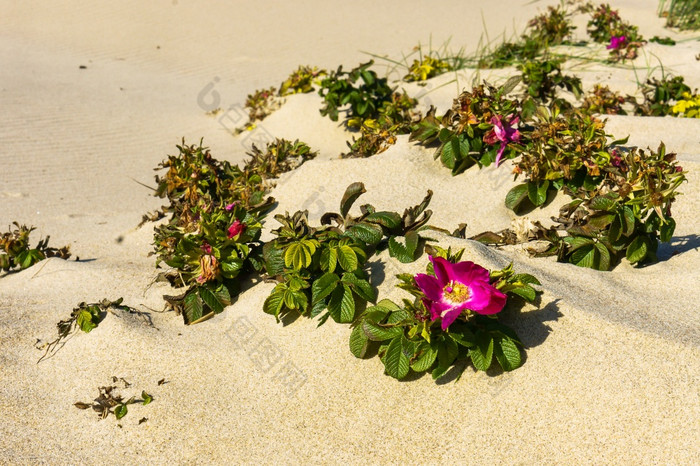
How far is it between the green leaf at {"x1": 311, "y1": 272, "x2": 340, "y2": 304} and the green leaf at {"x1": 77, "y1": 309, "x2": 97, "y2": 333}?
89cm

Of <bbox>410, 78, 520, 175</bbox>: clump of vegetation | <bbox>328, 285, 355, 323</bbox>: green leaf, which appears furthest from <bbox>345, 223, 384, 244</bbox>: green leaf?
<bbox>410, 78, 520, 175</bbox>: clump of vegetation

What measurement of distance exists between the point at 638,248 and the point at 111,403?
197 cm

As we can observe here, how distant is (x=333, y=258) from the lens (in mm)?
2242

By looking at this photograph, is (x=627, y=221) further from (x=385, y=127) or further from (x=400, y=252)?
(x=385, y=127)

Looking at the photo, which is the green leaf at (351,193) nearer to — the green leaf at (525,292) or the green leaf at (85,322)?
the green leaf at (525,292)

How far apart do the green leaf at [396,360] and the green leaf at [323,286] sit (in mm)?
331

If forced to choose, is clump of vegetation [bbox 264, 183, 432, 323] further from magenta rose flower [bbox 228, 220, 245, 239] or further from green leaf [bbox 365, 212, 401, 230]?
magenta rose flower [bbox 228, 220, 245, 239]

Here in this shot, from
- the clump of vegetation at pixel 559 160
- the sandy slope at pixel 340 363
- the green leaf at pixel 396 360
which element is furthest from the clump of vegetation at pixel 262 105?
the green leaf at pixel 396 360

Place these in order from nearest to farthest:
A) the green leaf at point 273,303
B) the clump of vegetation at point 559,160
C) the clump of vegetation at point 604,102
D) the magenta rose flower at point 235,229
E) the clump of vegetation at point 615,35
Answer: the green leaf at point 273,303
the magenta rose flower at point 235,229
the clump of vegetation at point 559,160
the clump of vegetation at point 604,102
the clump of vegetation at point 615,35

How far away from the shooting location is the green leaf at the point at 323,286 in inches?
85.1

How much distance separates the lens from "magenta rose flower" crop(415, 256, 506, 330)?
1792 millimetres

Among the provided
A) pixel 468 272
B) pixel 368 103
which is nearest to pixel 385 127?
pixel 368 103

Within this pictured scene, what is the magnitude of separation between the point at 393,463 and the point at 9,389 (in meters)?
1.40

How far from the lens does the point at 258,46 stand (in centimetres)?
749
